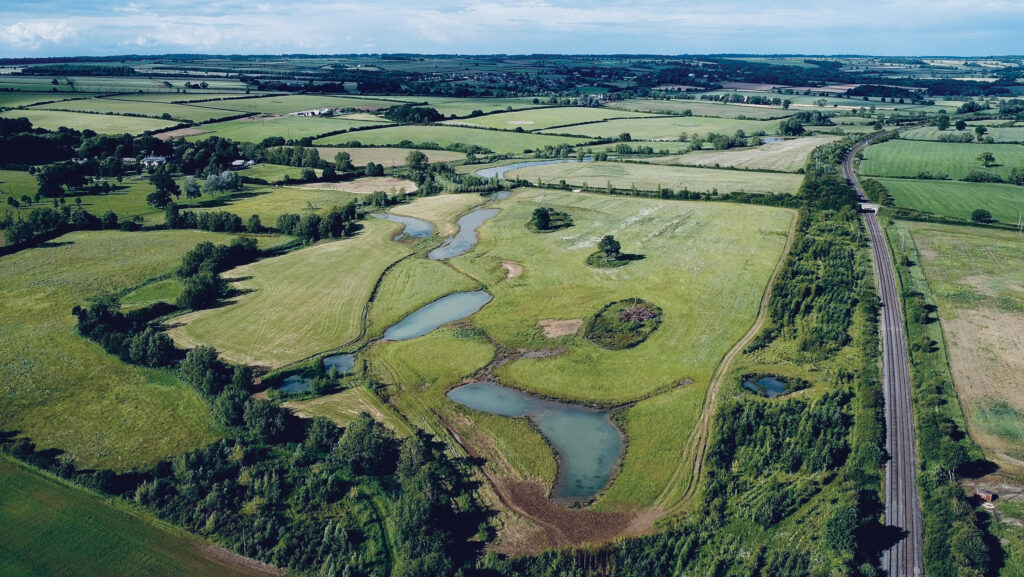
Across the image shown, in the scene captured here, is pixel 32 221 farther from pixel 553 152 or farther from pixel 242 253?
pixel 553 152

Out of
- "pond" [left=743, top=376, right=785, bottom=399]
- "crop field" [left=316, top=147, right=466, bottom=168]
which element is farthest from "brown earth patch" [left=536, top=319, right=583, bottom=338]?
"crop field" [left=316, top=147, right=466, bottom=168]

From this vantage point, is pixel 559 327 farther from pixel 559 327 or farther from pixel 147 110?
pixel 147 110

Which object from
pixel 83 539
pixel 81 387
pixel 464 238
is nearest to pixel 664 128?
pixel 464 238

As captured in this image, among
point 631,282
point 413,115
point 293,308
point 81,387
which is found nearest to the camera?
point 81,387

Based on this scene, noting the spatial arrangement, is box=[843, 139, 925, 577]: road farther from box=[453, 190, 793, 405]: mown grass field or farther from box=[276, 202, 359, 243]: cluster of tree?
box=[276, 202, 359, 243]: cluster of tree

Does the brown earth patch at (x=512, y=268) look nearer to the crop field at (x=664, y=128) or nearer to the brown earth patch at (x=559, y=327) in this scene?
the brown earth patch at (x=559, y=327)

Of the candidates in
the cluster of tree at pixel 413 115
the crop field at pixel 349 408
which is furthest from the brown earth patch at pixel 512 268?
the cluster of tree at pixel 413 115
